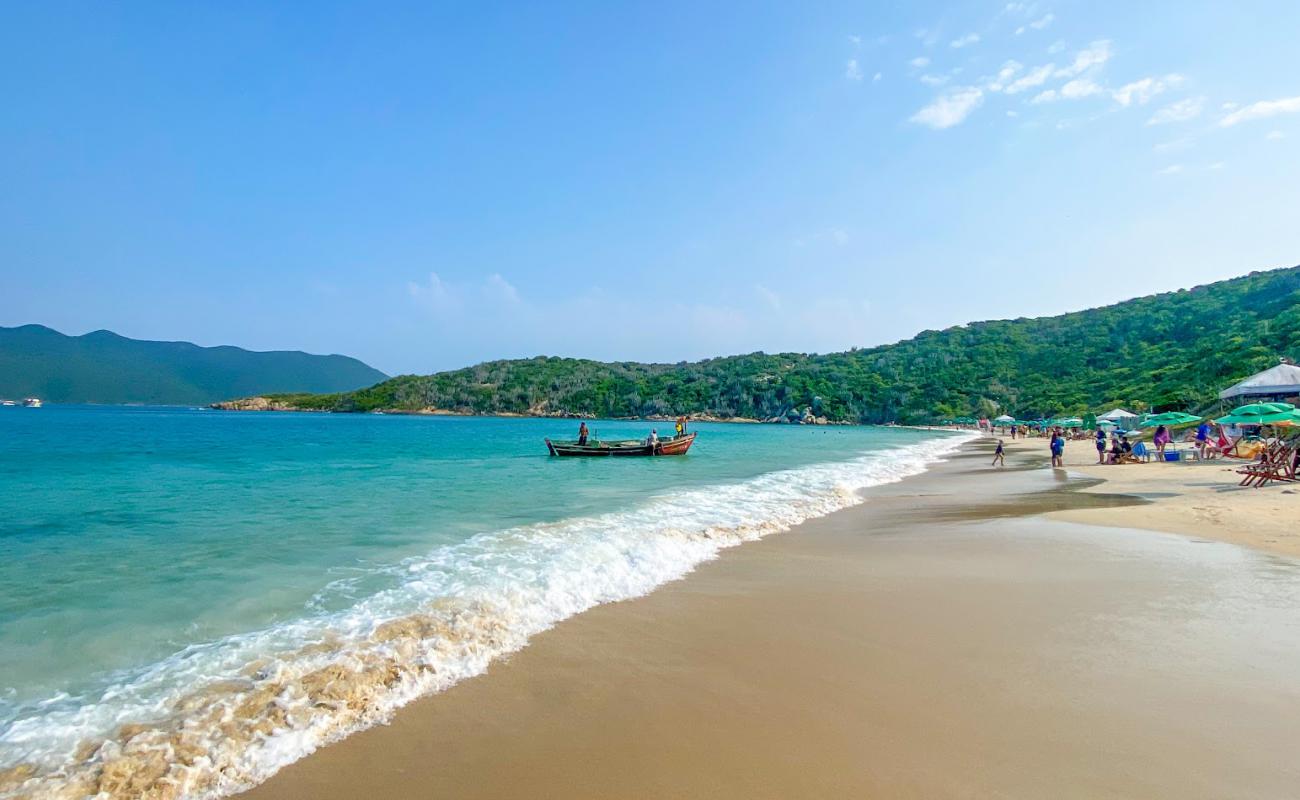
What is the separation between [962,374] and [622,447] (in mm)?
80740

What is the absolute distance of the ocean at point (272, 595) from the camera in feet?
13.3

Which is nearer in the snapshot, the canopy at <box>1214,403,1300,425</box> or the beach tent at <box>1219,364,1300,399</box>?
the canopy at <box>1214,403,1300,425</box>

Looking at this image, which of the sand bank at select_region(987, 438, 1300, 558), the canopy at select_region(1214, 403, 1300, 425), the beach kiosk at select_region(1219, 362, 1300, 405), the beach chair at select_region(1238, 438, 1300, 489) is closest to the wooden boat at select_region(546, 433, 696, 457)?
the sand bank at select_region(987, 438, 1300, 558)

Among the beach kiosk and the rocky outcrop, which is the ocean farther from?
the rocky outcrop

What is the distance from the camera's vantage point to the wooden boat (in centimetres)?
3250

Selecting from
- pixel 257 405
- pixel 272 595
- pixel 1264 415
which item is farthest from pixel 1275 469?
pixel 257 405

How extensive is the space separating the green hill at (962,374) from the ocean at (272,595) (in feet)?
146

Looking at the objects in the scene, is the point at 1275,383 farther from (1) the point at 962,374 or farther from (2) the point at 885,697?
(1) the point at 962,374

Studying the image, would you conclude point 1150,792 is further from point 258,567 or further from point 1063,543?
point 258,567

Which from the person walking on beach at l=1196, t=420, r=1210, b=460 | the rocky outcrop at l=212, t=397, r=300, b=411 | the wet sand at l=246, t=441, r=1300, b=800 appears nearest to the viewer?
the wet sand at l=246, t=441, r=1300, b=800

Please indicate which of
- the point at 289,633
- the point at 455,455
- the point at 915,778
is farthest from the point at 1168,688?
the point at 455,455

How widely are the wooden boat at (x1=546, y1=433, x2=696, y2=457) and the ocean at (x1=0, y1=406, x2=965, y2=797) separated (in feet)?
46.1

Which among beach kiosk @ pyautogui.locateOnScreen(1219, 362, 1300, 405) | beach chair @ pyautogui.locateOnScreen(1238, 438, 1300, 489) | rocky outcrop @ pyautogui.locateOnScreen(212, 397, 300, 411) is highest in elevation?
rocky outcrop @ pyautogui.locateOnScreen(212, 397, 300, 411)

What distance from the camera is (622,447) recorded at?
33.7 m
